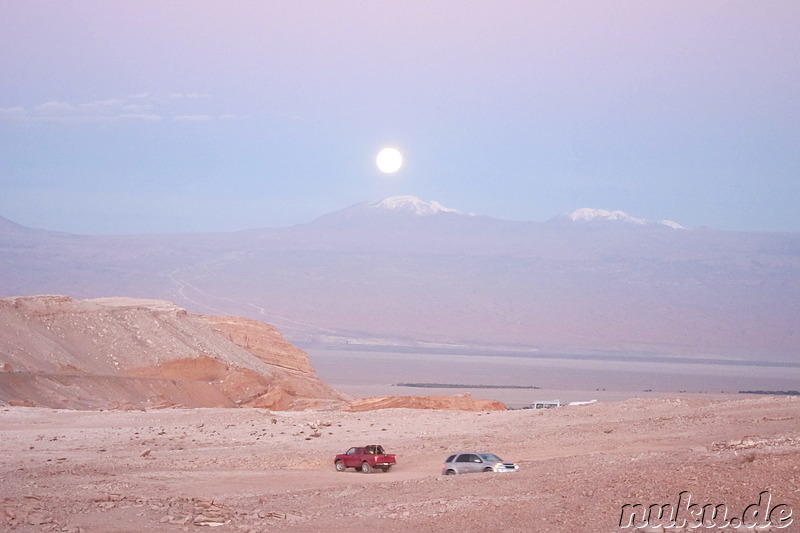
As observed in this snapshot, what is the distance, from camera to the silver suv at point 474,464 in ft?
67.1

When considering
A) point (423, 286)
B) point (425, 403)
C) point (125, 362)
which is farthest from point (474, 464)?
point (423, 286)

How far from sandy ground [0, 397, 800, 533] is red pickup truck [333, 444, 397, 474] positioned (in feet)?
1.48

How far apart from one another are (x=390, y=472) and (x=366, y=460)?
67 cm

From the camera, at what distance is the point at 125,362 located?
1705 inches

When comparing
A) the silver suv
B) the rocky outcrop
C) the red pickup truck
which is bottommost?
the rocky outcrop

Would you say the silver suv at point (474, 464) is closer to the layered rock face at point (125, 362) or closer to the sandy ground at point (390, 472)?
the sandy ground at point (390, 472)

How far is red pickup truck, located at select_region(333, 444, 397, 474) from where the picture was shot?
2284 cm

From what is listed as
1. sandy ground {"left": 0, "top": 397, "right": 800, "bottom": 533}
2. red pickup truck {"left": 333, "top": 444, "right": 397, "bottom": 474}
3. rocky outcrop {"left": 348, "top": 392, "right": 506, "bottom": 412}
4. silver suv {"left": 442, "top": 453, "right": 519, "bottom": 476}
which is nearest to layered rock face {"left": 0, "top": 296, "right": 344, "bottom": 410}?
rocky outcrop {"left": 348, "top": 392, "right": 506, "bottom": 412}

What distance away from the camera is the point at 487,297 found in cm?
16300

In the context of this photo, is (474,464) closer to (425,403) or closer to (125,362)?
(425,403)

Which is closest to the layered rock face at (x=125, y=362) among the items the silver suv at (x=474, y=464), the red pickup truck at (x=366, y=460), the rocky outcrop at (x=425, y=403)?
the rocky outcrop at (x=425, y=403)

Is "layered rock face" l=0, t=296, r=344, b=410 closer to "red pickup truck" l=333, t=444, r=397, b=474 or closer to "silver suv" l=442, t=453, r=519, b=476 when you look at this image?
"red pickup truck" l=333, t=444, r=397, b=474

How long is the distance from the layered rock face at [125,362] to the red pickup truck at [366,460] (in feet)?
57.9

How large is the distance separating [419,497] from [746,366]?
4356 inches
